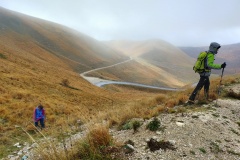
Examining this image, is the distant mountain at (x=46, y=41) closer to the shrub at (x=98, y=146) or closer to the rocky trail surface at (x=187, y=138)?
the rocky trail surface at (x=187, y=138)

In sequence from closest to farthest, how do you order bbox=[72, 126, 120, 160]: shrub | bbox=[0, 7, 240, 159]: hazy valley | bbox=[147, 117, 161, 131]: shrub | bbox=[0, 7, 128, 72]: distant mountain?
bbox=[72, 126, 120, 160]: shrub, bbox=[147, 117, 161, 131]: shrub, bbox=[0, 7, 240, 159]: hazy valley, bbox=[0, 7, 128, 72]: distant mountain

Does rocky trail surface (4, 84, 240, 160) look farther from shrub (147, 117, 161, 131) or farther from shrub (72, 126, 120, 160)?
shrub (72, 126, 120, 160)

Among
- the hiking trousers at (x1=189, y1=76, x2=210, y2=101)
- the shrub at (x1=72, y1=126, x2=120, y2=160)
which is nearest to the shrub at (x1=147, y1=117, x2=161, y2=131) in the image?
the shrub at (x1=72, y1=126, x2=120, y2=160)

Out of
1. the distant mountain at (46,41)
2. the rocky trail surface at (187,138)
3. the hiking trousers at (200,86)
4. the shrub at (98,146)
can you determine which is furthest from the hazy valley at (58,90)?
the rocky trail surface at (187,138)

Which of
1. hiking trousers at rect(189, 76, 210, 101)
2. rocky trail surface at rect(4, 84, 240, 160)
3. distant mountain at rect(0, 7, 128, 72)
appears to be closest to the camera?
rocky trail surface at rect(4, 84, 240, 160)

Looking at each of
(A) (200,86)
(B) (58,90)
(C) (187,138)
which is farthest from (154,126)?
(B) (58,90)

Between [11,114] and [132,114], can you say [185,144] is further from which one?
[11,114]

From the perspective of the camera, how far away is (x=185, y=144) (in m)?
5.96

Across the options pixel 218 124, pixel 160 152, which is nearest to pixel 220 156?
pixel 160 152

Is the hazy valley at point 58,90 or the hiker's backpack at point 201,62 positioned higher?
the hiker's backpack at point 201,62

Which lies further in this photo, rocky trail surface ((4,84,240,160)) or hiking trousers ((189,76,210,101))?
hiking trousers ((189,76,210,101))

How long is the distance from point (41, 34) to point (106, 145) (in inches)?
5685

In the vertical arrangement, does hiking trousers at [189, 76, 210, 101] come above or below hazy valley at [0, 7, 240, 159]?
above

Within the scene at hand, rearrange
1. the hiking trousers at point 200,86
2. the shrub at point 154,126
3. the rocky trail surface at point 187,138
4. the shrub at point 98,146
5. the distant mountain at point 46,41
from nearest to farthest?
the shrub at point 98,146 < the rocky trail surface at point 187,138 < the shrub at point 154,126 < the hiking trousers at point 200,86 < the distant mountain at point 46,41
